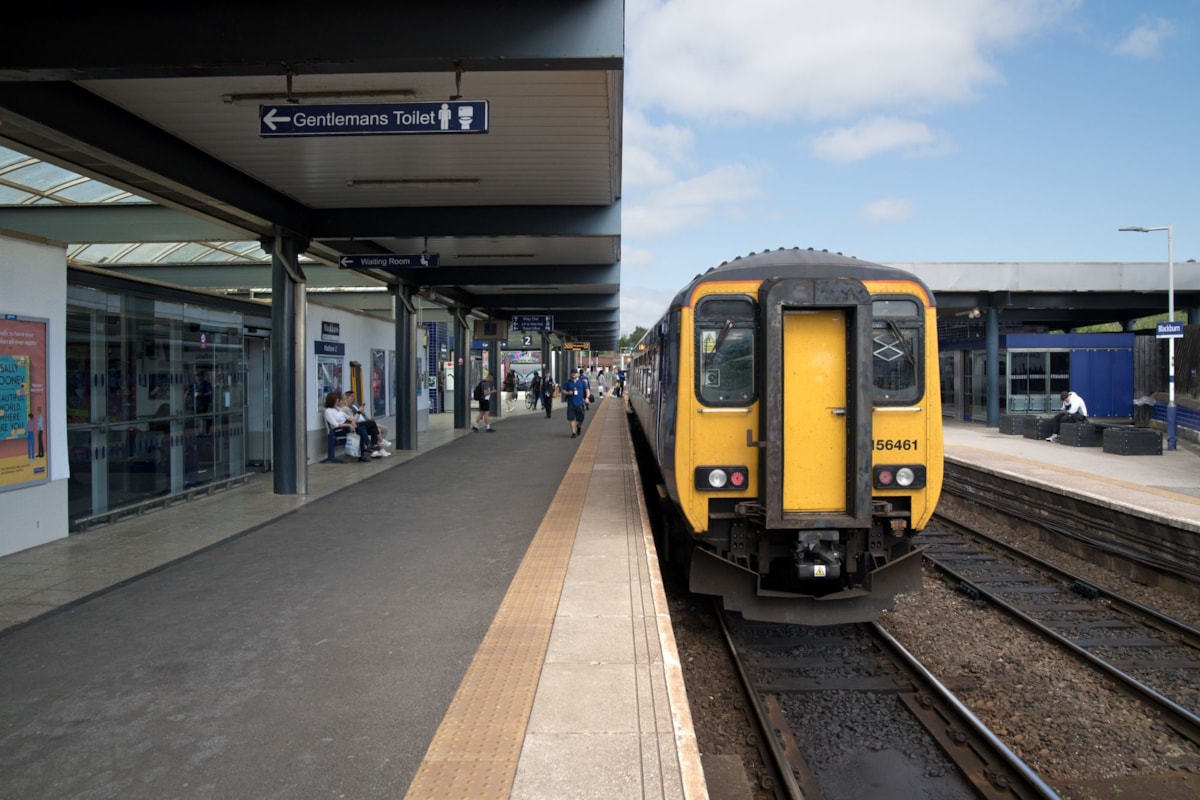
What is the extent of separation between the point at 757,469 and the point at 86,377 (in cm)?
694

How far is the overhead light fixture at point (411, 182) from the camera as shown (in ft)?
31.8

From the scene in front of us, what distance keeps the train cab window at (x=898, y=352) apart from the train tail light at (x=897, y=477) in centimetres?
49

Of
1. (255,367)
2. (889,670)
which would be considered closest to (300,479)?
(255,367)

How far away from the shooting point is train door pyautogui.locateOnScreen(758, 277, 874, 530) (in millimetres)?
5594

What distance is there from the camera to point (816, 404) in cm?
579

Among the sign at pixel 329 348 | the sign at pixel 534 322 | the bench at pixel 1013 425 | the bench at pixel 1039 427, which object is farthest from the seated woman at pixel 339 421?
the bench at pixel 1013 425

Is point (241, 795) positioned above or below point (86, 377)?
below

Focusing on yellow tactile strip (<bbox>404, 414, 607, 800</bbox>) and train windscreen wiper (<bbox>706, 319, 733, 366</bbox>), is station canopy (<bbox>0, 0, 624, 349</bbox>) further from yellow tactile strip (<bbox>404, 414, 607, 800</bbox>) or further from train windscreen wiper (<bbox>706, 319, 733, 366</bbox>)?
yellow tactile strip (<bbox>404, 414, 607, 800</bbox>)

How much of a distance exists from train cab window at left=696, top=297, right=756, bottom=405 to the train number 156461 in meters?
0.99

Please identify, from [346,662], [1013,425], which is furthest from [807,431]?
[1013,425]

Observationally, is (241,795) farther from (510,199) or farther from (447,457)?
(447,457)

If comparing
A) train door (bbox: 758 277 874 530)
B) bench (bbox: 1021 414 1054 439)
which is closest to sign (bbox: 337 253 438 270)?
train door (bbox: 758 277 874 530)

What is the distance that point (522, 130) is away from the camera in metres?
7.96

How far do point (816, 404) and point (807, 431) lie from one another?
8.3 inches
